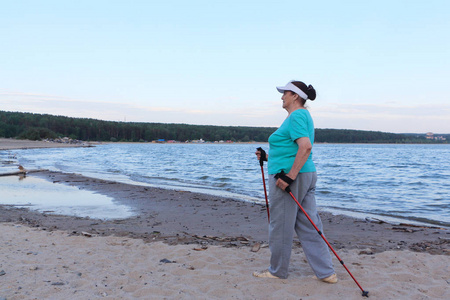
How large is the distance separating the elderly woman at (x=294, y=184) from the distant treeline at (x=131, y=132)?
91.4 metres

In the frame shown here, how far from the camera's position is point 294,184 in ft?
12.6

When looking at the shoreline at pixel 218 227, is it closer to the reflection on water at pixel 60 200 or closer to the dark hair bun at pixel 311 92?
the reflection on water at pixel 60 200

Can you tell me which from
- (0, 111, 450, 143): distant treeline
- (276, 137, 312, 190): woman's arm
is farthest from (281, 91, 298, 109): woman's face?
(0, 111, 450, 143): distant treeline

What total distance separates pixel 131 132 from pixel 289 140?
442 feet

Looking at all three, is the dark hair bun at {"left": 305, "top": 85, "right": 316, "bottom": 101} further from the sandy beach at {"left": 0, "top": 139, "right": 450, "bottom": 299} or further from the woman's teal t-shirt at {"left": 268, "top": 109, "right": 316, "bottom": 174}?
the sandy beach at {"left": 0, "top": 139, "right": 450, "bottom": 299}

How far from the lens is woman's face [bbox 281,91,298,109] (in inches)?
154

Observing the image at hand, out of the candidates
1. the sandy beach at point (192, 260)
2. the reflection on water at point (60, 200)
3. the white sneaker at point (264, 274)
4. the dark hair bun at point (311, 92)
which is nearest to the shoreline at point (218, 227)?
the sandy beach at point (192, 260)

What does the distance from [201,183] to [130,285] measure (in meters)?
14.0

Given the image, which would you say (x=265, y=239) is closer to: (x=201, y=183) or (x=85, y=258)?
(x=85, y=258)

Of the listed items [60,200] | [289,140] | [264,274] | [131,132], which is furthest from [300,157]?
[131,132]

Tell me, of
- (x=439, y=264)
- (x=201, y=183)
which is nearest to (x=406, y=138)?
(x=201, y=183)

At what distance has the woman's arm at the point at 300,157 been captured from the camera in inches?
144

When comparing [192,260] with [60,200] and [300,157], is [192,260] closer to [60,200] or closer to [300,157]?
[300,157]

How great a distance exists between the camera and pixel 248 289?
3.89m
